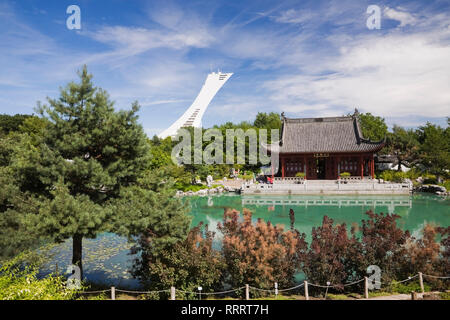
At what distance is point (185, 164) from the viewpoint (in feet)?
80.7

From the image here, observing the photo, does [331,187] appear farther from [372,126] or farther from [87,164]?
[87,164]

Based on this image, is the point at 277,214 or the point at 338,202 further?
the point at 338,202

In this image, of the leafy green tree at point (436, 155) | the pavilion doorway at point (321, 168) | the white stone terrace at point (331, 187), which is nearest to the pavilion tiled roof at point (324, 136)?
the pavilion doorway at point (321, 168)

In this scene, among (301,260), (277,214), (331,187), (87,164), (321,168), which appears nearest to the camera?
(87,164)

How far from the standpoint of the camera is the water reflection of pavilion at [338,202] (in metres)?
17.0

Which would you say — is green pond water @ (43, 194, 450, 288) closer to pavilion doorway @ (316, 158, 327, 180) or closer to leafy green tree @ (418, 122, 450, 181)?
leafy green tree @ (418, 122, 450, 181)

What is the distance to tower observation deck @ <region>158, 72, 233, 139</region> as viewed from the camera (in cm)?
5462

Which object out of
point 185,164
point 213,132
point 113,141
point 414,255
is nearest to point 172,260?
point 113,141

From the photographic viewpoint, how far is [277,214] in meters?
15.0

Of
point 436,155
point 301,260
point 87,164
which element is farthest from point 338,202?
point 87,164

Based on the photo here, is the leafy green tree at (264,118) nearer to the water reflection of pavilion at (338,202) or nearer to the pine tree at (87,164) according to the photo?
the water reflection of pavilion at (338,202)

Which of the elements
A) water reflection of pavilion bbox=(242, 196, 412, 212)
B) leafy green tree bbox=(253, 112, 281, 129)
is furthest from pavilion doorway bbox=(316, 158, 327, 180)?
leafy green tree bbox=(253, 112, 281, 129)

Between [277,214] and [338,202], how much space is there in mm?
4933

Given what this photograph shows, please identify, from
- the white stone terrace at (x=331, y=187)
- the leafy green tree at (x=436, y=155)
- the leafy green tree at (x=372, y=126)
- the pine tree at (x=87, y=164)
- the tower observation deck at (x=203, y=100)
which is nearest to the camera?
the pine tree at (x=87, y=164)
